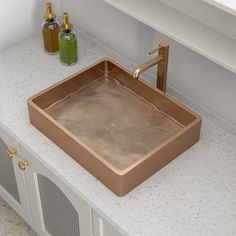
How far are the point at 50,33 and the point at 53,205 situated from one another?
683 mm

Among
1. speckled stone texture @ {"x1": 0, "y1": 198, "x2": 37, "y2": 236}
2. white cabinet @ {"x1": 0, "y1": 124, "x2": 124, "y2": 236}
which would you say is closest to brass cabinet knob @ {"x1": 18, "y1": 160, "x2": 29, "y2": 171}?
white cabinet @ {"x1": 0, "y1": 124, "x2": 124, "y2": 236}

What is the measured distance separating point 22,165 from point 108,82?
460 mm

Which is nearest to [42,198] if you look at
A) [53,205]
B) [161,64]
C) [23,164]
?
[53,205]

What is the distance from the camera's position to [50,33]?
7.77 feet

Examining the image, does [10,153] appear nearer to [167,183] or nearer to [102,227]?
[102,227]

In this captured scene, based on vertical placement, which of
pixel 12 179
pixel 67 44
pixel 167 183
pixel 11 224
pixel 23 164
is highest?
pixel 67 44

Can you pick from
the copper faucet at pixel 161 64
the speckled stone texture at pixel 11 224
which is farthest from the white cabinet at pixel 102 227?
the speckled stone texture at pixel 11 224

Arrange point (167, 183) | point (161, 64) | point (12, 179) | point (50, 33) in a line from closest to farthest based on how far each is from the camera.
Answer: point (167, 183) < point (161, 64) < point (50, 33) < point (12, 179)

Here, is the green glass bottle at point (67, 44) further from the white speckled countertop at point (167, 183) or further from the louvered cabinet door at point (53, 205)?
the louvered cabinet door at point (53, 205)

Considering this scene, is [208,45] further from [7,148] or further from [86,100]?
[7,148]

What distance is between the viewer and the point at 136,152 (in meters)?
2.01

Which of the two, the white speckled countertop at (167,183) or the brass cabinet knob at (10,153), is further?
the brass cabinet knob at (10,153)

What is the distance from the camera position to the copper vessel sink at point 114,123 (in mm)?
1910

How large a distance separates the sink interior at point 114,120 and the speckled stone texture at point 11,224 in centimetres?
80
